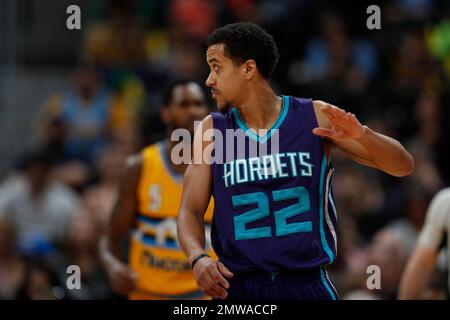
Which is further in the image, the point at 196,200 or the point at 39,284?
the point at 39,284

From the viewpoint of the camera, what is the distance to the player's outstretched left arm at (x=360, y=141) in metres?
5.24

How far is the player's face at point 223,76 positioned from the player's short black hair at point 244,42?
1.3 inches

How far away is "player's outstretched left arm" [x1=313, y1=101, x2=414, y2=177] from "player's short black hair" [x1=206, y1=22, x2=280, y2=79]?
459 mm

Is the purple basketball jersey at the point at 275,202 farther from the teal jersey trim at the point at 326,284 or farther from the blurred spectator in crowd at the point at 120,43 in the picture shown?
the blurred spectator in crowd at the point at 120,43

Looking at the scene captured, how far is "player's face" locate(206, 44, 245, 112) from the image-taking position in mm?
5453

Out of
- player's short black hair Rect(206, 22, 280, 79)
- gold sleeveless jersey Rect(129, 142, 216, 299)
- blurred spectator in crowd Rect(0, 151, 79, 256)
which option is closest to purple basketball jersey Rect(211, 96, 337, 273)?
player's short black hair Rect(206, 22, 280, 79)

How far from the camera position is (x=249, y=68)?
216 inches

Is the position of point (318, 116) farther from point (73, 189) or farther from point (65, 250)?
point (73, 189)

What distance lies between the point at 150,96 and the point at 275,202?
8.17 m

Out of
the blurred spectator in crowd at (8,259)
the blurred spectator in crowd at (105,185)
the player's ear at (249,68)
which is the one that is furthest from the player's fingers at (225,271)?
the blurred spectator in crowd at (105,185)

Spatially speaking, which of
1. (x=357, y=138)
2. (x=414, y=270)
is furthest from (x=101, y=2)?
(x=357, y=138)

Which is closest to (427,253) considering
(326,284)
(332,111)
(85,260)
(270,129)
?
(326,284)

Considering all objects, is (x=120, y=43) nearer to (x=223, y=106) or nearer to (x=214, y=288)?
(x=223, y=106)

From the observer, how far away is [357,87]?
40.4 feet
